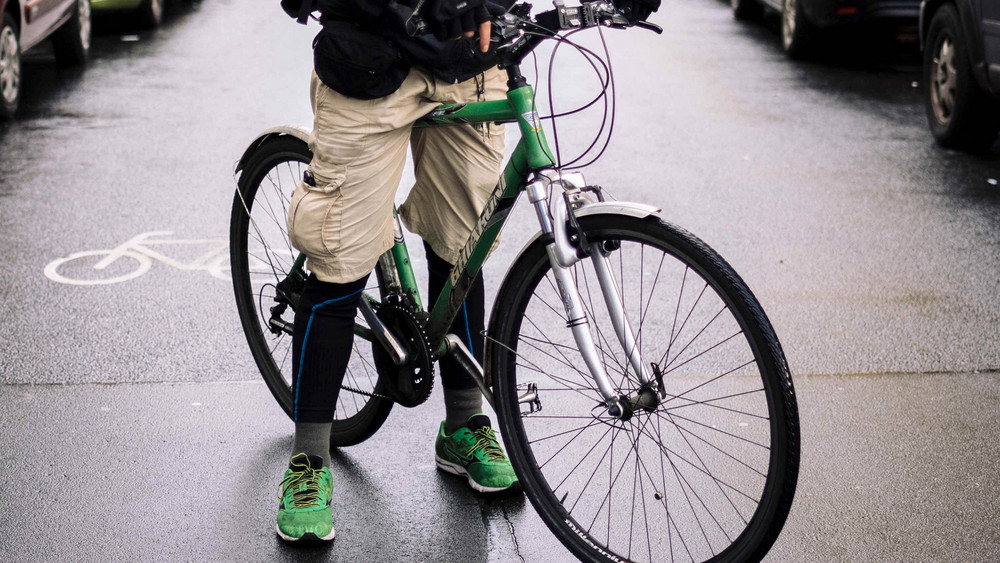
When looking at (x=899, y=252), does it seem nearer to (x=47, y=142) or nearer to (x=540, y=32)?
(x=540, y=32)

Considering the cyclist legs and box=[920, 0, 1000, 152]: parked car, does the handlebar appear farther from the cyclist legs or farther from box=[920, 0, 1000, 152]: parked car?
box=[920, 0, 1000, 152]: parked car

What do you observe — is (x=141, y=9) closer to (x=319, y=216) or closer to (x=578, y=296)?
(x=319, y=216)

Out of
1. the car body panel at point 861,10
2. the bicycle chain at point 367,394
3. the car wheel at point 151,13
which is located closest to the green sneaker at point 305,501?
the bicycle chain at point 367,394

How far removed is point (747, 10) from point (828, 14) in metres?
3.77

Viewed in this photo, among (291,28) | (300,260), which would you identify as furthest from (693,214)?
(291,28)

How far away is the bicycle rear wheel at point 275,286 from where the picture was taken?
3.55 m

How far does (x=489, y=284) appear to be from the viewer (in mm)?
5188

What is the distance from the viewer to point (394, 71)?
113 inches

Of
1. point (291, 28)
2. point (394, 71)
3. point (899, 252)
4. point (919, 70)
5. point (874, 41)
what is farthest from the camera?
point (291, 28)

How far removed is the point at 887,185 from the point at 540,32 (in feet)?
15.0

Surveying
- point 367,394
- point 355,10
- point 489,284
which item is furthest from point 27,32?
point 355,10

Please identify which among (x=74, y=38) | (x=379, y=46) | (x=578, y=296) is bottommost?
(x=74, y=38)

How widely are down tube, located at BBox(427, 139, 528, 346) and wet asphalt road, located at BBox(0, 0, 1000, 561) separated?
57 centimetres

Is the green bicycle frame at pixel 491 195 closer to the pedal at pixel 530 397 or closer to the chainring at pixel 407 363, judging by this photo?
the chainring at pixel 407 363
